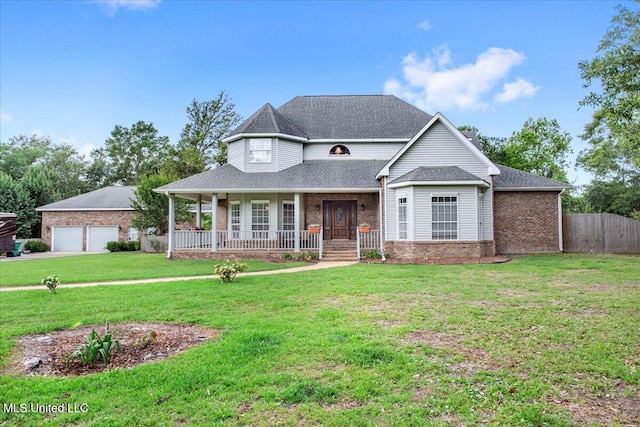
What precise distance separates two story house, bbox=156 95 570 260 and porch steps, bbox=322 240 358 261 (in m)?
0.05

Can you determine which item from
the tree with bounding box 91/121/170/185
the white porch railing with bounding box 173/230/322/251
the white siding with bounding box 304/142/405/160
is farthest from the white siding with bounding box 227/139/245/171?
the tree with bounding box 91/121/170/185

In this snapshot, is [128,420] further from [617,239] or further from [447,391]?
[617,239]

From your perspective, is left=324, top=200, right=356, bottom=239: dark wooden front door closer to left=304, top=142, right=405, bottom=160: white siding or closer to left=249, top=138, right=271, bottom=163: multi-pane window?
left=304, top=142, right=405, bottom=160: white siding

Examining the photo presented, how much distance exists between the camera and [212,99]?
39125 mm

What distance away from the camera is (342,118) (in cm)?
2153

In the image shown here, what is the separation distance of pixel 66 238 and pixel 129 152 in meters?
23.9

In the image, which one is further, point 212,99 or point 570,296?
point 212,99

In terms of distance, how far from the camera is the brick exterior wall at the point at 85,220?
29812mm

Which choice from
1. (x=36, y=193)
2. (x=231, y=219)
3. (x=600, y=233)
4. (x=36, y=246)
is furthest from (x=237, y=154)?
(x=36, y=193)

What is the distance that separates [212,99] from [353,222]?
2682 centimetres

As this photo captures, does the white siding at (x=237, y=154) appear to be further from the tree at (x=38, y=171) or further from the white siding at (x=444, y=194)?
the tree at (x=38, y=171)

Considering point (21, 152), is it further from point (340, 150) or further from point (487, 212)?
point (487, 212)

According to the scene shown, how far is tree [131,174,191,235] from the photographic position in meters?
24.4

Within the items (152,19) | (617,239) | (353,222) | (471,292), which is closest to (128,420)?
(471,292)
